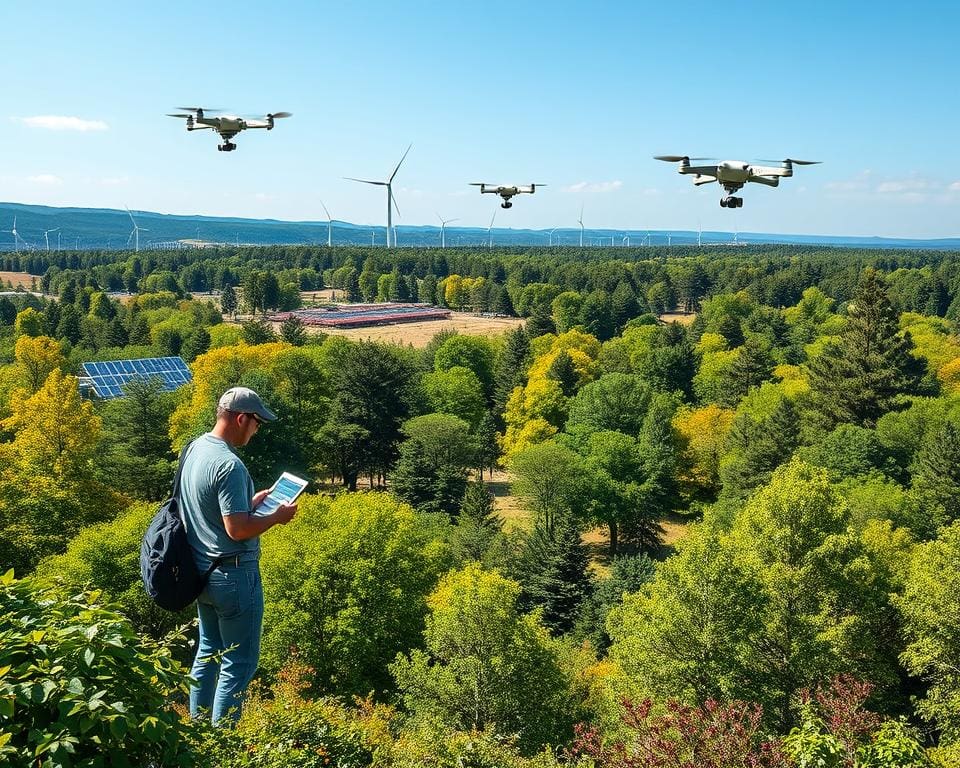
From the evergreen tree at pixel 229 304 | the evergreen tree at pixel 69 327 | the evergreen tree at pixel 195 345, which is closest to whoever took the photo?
the evergreen tree at pixel 195 345

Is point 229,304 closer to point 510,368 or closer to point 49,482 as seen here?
point 510,368

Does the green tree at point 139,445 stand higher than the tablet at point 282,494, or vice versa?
the tablet at point 282,494

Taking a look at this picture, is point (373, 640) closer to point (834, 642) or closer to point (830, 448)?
point (834, 642)

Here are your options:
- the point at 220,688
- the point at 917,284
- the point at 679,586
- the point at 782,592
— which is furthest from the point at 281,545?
the point at 917,284

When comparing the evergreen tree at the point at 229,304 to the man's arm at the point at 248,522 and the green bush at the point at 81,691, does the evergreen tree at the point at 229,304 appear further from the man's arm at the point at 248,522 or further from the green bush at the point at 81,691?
the green bush at the point at 81,691

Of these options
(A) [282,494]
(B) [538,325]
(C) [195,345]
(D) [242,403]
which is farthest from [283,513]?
(B) [538,325]

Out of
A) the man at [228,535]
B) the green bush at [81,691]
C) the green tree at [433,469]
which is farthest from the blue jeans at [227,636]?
the green tree at [433,469]
